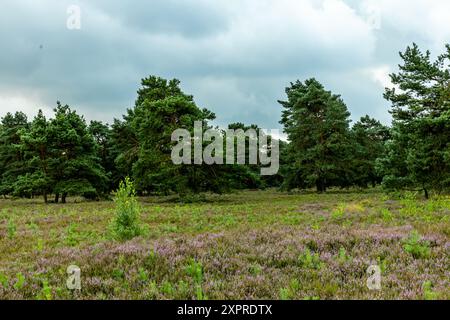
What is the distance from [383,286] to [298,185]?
1903 inches

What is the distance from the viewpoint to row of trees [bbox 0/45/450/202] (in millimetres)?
27866

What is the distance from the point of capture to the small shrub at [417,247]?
9497mm

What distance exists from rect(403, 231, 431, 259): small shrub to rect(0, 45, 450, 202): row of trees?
1623 cm

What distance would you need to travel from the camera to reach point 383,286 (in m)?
7.20

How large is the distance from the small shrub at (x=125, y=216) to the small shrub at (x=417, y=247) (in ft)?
28.2

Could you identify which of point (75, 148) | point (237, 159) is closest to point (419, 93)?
point (237, 159)

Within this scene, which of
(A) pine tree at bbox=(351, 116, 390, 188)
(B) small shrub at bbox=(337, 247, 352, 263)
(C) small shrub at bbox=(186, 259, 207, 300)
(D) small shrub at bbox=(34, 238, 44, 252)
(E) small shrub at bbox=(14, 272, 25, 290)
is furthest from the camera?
(A) pine tree at bbox=(351, 116, 390, 188)

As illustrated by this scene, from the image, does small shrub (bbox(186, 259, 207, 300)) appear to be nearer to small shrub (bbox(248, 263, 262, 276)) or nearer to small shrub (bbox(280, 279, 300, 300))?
small shrub (bbox(248, 263, 262, 276))

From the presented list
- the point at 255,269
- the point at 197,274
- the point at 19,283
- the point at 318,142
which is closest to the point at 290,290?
the point at 255,269

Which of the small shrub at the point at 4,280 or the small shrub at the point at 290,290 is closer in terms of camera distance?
the small shrub at the point at 290,290

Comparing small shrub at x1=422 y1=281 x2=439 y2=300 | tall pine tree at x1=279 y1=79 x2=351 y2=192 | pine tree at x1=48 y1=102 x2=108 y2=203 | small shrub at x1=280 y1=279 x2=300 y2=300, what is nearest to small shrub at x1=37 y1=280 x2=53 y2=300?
small shrub at x1=280 y1=279 x2=300 y2=300

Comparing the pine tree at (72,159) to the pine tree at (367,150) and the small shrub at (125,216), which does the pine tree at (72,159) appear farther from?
the pine tree at (367,150)

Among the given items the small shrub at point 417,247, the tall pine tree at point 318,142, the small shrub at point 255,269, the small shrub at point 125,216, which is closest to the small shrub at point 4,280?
the small shrub at point 125,216
